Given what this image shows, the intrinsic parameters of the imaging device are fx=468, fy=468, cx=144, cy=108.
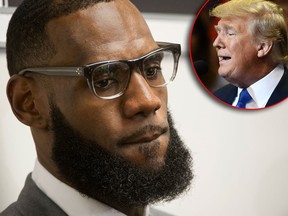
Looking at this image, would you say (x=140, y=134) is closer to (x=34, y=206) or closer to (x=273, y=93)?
(x=34, y=206)

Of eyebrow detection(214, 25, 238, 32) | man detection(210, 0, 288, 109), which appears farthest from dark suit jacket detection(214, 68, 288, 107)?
eyebrow detection(214, 25, 238, 32)

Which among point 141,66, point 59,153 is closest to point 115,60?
point 141,66

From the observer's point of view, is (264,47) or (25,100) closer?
(25,100)

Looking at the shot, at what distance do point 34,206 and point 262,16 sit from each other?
0.68 m

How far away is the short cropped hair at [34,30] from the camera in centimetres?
67

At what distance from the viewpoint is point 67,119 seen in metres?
0.69

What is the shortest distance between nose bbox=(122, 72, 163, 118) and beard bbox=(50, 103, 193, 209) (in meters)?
0.08

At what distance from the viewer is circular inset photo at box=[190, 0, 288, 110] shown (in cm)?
108

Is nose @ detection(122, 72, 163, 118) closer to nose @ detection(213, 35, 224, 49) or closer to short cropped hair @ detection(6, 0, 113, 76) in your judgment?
short cropped hair @ detection(6, 0, 113, 76)

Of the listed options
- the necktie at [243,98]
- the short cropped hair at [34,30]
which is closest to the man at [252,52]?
the necktie at [243,98]

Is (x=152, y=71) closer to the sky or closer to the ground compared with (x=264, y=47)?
closer to the sky

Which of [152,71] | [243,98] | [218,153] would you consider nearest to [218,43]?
[243,98]

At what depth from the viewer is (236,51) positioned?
1091mm

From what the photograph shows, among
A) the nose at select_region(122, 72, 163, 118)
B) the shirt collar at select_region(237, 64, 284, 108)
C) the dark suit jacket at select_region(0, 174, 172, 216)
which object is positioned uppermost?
the nose at select_region(122, 72, 163, 118)
